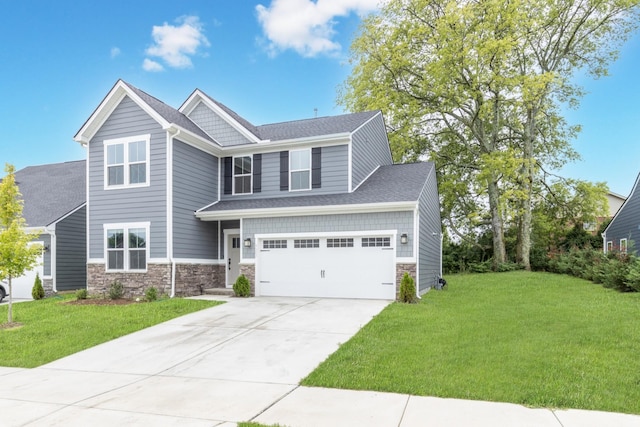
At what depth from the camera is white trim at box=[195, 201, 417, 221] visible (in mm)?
13055

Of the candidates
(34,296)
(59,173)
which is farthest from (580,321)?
(59,173)

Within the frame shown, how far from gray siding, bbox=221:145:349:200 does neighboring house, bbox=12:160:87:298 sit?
7768 millimetres

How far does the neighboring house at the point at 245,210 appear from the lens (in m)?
13.6

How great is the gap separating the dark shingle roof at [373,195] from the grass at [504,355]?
138 inches

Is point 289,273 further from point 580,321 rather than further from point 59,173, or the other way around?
point 59,173

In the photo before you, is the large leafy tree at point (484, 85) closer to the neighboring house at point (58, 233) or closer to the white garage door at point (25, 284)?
the neighboring house at point (58, 233)

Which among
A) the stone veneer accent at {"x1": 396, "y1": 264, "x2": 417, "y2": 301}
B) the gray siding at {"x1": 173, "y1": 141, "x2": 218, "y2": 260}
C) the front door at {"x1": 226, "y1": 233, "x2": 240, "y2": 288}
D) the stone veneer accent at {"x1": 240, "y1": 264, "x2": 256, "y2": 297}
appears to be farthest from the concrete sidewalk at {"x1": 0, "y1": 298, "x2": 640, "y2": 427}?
the front door at {"x1": 226, "y1": 233, "x2": 240, "y2": 288}

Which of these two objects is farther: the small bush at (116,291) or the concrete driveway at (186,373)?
the small bush at (116,291)

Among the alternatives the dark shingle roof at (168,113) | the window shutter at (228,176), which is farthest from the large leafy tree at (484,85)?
the dark shingle roof at (168,113)

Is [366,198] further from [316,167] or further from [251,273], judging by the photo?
[251,273]

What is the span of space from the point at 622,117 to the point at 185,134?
2172 centimetres

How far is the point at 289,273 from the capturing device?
14.4 m

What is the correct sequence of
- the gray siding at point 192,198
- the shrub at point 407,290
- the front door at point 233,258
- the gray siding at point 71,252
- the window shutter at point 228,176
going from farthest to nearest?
1. the gray siding at point 71,252
2. the window shutter at point 228,176
3. the front door at point 233,258
4. the gray siding at point 192,198
5. the shrub at point 407,290

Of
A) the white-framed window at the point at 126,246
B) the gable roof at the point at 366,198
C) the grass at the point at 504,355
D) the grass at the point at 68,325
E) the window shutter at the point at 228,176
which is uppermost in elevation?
the window shutter at the point at 228,176
